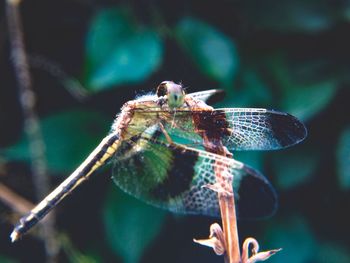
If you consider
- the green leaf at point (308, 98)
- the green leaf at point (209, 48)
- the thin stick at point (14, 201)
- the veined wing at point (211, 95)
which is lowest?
the thin stick at point (14, 201)

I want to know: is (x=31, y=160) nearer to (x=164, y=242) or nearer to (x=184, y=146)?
(x=164, y=242)

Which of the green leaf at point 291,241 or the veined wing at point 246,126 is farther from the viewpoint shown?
the green leaf at point 291,241

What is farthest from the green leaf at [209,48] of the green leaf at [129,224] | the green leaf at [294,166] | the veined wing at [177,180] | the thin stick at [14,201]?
the thin stick at [14,201]

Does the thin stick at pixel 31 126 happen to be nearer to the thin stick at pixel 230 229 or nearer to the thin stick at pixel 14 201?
the thin stick at pixel 14 201

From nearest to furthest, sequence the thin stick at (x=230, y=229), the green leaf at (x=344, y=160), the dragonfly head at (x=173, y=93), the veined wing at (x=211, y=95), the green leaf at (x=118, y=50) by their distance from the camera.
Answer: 1. the thin stick at (x=230, y=229)
2. the dragonfly head at (x=173, y=93)
3. the veined wing at (x=211, y=95)
4. the green leaf at (x=118, y=50)
5. the green leaf at (x=344, y=160)

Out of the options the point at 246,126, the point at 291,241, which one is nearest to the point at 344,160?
the point at 291,241

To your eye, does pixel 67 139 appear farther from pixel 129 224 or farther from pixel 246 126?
pixel 246 126
